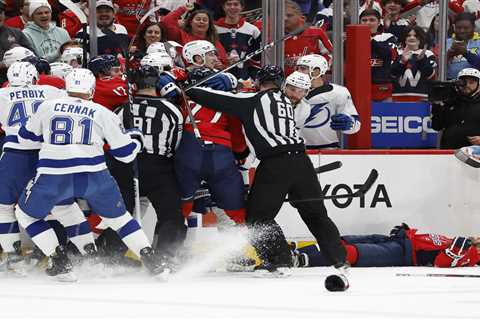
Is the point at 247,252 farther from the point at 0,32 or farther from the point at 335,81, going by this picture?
the point at 0,32

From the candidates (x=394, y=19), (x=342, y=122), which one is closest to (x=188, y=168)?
(x=342, y=122)

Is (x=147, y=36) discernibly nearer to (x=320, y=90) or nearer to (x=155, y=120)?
(x=155, y=120)

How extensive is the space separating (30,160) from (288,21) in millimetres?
2498

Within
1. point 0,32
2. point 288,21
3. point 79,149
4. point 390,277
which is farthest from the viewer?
point 288,21

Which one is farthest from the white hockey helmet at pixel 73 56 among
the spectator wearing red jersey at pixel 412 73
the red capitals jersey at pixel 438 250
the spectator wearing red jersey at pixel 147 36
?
the red capitals jersey at pixel 438 250

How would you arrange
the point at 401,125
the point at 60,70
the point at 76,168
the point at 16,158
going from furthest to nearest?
the point at 401,125, the point at 60,70, the point at 16,158, the point at 76,168

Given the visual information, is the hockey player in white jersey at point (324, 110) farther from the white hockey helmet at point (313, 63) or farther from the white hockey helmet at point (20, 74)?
the white hockey helmet at point (20, 74)

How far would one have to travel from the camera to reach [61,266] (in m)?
7.15

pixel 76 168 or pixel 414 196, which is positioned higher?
pixel 76 168

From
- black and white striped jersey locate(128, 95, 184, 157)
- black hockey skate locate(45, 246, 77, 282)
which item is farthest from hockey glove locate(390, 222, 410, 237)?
black hockey skate locate(45, 246, 77, 282)

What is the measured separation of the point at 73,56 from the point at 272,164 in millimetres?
1817

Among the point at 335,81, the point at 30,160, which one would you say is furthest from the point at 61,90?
the point at 335,81

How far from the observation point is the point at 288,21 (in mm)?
8969

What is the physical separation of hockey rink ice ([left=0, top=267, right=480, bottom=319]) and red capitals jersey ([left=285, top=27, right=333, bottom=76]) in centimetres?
184
